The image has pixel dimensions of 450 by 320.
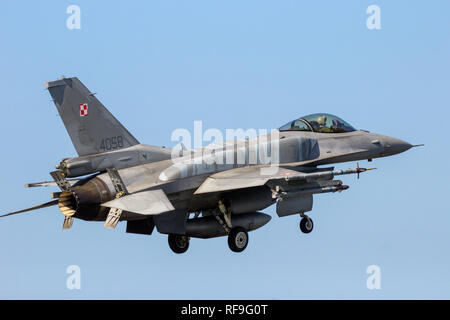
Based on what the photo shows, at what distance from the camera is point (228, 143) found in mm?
27812

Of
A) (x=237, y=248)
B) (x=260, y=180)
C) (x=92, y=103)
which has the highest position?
(x=92, y=103)

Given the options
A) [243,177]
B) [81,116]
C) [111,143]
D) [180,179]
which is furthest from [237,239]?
[81,116]

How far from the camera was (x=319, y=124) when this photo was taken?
29328 millimetres

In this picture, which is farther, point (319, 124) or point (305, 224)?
point (319, 124)

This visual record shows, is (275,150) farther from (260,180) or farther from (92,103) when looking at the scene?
(92,103)

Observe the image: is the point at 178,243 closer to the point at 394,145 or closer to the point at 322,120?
the point at 322,120

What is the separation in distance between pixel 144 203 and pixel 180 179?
188 centimetres

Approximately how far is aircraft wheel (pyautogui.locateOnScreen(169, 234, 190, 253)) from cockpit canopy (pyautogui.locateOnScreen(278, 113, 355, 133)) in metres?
4.42

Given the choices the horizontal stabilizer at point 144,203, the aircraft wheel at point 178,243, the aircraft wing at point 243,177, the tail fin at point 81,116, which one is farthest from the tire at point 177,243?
the tail fin at point 81,116

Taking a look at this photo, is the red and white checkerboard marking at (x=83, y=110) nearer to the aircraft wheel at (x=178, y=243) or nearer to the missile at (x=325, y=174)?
the aircraft wheel at (x=178, y=243)

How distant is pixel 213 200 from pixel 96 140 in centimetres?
360

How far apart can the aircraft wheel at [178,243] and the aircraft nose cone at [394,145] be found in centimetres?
670

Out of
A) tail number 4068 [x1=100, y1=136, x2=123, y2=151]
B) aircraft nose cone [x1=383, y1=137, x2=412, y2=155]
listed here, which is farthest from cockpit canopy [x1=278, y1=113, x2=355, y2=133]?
tail number 4068 [x1=100, y1=136, x2=123, y2=151]

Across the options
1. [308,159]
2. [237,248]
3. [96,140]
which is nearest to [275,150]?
[308,159]
